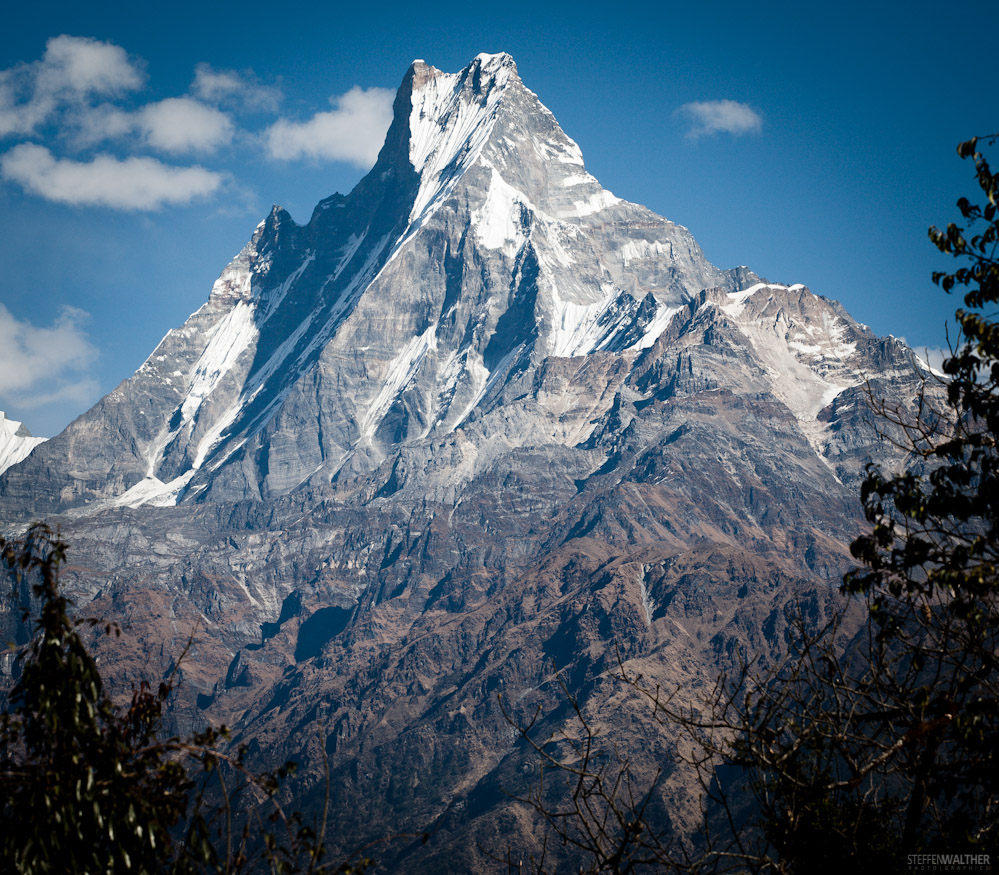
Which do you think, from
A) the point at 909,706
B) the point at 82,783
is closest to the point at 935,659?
the point at 909,706

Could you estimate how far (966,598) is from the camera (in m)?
14.7

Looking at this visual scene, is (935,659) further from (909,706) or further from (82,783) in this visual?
(82,783)

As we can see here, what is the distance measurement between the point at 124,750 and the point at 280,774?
2590 millimetres

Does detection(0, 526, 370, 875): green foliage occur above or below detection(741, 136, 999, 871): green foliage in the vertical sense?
below

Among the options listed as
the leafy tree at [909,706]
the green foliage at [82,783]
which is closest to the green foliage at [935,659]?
the leafy tree at [909,706]

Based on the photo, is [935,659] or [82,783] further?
[935,659]

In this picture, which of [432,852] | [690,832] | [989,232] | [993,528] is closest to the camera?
[993,528]

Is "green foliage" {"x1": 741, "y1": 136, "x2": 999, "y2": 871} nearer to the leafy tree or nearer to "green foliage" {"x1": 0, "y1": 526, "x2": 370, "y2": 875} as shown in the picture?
the leafy tree

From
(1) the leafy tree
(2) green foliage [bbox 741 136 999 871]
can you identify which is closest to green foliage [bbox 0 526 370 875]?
(1) the leafy tree

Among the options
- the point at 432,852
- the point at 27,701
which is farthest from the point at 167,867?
the point at 432,852

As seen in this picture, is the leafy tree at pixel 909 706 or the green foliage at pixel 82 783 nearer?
the green foliage at pixel 82 783

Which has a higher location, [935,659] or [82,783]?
[935,659]

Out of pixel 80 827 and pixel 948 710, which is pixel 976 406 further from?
pixel 80 827

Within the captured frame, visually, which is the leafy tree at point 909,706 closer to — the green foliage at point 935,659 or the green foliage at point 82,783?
the green foliage at point 935,659
